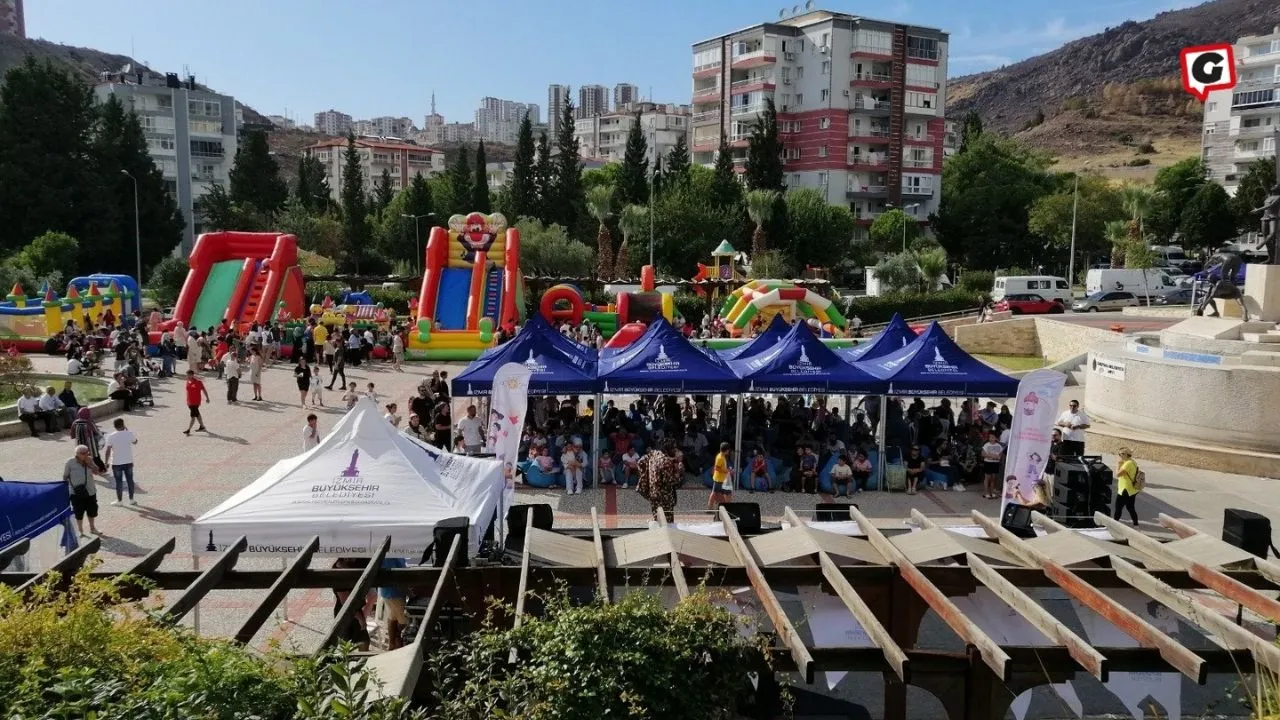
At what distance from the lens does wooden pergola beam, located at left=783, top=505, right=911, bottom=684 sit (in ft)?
16.9

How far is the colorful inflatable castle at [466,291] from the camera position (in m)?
30.3

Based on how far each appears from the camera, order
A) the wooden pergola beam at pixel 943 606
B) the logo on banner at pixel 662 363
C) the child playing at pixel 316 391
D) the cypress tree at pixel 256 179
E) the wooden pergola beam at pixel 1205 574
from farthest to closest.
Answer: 1. the cypress tree at pixel 256 179
2. the child playing at pixel 316 391
3. the logo on banner at pixel 662 363
4. the wooden pergola beam at pixel 1205 574
5. the wooden pergola beam at pixel 943 606

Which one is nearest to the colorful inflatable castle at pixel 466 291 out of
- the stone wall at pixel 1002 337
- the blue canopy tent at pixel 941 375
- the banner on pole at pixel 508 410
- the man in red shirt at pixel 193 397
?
the man in red shirt at pixel 193 397

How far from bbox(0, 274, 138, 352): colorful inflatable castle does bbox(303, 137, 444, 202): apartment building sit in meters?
93.1

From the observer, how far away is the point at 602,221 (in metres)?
59.1

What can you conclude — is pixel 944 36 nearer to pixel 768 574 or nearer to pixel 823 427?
pixel 823 427

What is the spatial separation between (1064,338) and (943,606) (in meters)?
27.4

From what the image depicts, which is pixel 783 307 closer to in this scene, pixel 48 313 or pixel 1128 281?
pixel 1128 281

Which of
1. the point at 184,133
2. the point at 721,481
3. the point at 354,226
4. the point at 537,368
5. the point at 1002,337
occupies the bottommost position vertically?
the point at 721,481

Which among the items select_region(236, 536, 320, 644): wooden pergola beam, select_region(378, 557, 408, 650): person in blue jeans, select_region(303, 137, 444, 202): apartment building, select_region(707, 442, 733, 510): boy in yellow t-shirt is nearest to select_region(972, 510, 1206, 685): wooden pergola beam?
select_region(378, 557, 408, 650): person in blue jeans

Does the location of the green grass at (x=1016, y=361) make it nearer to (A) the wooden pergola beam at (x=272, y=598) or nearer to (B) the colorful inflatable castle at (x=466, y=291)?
(B) the colorful inflatable castle at (x=466, y=291)

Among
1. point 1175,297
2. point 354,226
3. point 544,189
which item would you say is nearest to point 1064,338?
point 1175,297

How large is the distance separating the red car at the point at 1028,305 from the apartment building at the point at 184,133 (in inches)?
2477

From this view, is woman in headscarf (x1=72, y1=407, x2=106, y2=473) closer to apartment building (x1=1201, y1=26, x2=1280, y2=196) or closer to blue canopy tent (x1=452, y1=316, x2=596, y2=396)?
blue canopy tent (x1=452, y1=316, x2=596, y2=396)
